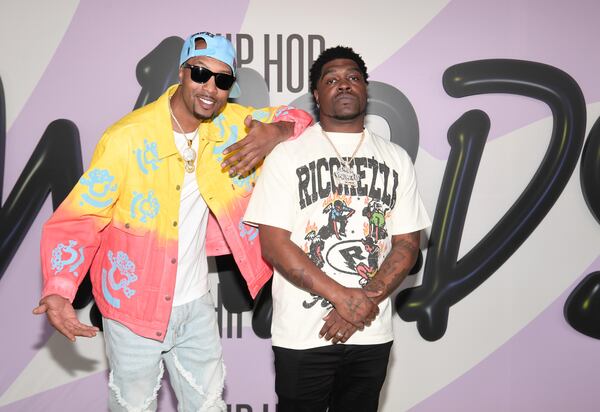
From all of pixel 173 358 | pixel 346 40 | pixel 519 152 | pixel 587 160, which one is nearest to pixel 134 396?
pixel 173 358

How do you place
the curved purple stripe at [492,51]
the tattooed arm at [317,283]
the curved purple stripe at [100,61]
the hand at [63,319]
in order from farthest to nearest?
the curved purple stripe at [492,51] → the curved purple stripe at [100,61] → the tattooed arm at [317,283] → the hand at [63,319]

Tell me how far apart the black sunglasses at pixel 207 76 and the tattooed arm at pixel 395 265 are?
2.88ft

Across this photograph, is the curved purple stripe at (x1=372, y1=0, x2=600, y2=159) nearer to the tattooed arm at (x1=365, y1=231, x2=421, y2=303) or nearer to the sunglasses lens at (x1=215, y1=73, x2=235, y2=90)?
the tattooed arm at (x1=365, y1=231, x2=421, y2=303)

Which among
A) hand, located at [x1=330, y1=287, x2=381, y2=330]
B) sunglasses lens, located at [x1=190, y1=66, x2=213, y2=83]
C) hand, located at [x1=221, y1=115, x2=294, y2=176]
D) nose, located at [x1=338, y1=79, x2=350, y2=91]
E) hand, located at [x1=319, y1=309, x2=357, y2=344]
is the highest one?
nose, located at [x1=338, y1=79, x2=350, y2=91]

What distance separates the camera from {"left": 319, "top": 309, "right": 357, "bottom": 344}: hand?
92.2 inches

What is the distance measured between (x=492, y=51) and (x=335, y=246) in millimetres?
1639

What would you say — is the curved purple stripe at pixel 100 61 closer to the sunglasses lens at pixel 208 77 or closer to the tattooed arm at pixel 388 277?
the sunglasses lens at pixel 208 77

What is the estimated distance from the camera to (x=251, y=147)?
2469 mm

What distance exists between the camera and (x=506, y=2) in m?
3.38


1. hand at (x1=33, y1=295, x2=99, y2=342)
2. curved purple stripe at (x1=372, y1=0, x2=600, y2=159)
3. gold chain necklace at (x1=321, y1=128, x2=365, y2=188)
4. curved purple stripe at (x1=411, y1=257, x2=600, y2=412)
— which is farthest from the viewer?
curved purple stripe at (x1=411, y1=257, x2=600, y2=412)

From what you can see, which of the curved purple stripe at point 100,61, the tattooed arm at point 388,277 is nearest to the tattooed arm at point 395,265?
the tattooed arm at point 388,277

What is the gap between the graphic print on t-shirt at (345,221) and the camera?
2.38 m

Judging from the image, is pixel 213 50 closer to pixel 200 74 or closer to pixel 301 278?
pixel 200 74

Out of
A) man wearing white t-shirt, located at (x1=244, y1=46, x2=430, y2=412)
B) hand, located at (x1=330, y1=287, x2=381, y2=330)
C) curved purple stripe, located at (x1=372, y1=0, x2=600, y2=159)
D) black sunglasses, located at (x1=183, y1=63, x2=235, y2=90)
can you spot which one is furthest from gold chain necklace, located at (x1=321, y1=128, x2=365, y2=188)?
curved purple stripe, located at (x1=372, y1=0, x2=600, y2=159)
